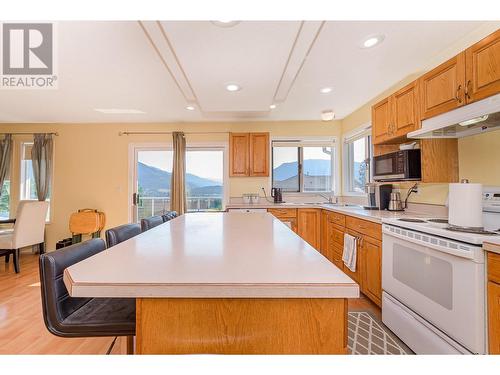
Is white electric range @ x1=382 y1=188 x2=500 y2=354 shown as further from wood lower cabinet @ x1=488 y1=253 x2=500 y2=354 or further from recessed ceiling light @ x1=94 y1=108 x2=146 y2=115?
recessed ceiling light @ x1=94 y1=108 x2=146 y2=115

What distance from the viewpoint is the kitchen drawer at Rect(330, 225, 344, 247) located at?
10.4 ft

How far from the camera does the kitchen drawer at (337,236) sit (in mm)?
3164

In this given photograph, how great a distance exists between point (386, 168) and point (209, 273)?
251 centimetres

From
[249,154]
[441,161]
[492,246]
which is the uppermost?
[249,154]

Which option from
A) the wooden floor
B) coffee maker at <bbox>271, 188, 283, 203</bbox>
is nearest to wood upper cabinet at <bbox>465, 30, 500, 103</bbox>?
the wooden floor

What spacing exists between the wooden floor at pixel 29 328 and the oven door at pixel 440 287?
69 cm

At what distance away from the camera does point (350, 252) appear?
2.78 meters

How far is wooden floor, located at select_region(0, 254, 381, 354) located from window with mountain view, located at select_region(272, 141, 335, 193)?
249 cm

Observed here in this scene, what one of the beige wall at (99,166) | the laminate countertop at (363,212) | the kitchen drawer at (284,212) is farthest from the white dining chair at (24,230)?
the kitchen drawer at (284,212)

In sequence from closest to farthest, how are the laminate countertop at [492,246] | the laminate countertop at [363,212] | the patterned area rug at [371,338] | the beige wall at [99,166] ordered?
the laminate countertop at [492,246]
the patterned area rug at [371,338]
the laminate countertop at [363,212]
the beige wall at [99,166]

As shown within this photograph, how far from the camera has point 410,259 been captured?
178cm

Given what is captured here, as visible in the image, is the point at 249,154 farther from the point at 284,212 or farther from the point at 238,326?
the point at 238,326

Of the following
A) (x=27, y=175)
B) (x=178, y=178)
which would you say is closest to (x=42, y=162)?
(x=27, y=175)

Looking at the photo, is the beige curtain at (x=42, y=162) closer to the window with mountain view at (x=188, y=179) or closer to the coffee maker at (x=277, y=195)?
the window with mountain view at (x=188, y=179)
